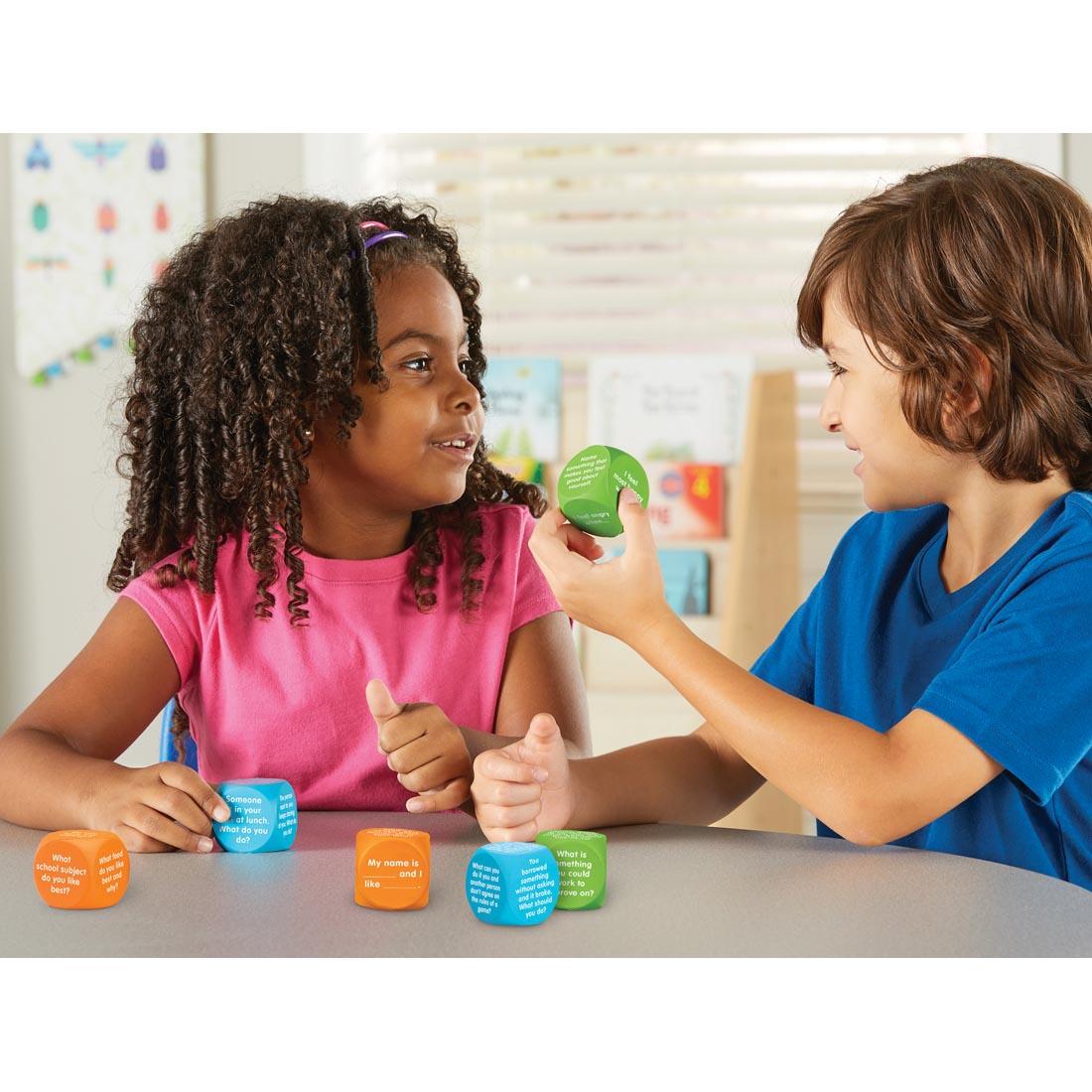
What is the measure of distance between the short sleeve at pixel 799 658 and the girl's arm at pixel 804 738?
26 cm

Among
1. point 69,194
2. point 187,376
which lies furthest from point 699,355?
point 187,376

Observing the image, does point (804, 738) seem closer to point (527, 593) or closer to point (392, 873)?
point (392, 873)

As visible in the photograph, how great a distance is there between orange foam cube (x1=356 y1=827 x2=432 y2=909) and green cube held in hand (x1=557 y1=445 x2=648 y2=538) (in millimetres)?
334

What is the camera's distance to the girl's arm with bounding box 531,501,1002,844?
855 millimetres

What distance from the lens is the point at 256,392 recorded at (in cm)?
122

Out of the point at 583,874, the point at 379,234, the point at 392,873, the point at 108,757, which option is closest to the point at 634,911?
the point at 583,874

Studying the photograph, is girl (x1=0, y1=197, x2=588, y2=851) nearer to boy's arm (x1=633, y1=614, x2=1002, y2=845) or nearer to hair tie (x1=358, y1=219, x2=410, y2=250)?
hair tie (x1=358, y1=219, x2=410, y2=250)

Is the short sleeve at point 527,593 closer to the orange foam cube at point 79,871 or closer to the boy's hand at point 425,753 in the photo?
the boy's hand at point 425,753

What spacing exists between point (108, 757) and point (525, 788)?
43 centimetres

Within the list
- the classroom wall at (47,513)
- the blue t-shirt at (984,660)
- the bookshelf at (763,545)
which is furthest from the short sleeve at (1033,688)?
the classroom wall at (47,513)

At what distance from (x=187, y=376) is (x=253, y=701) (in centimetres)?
32

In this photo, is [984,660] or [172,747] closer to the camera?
[984,660]

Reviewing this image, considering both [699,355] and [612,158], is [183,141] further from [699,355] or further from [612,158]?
[699,355]
